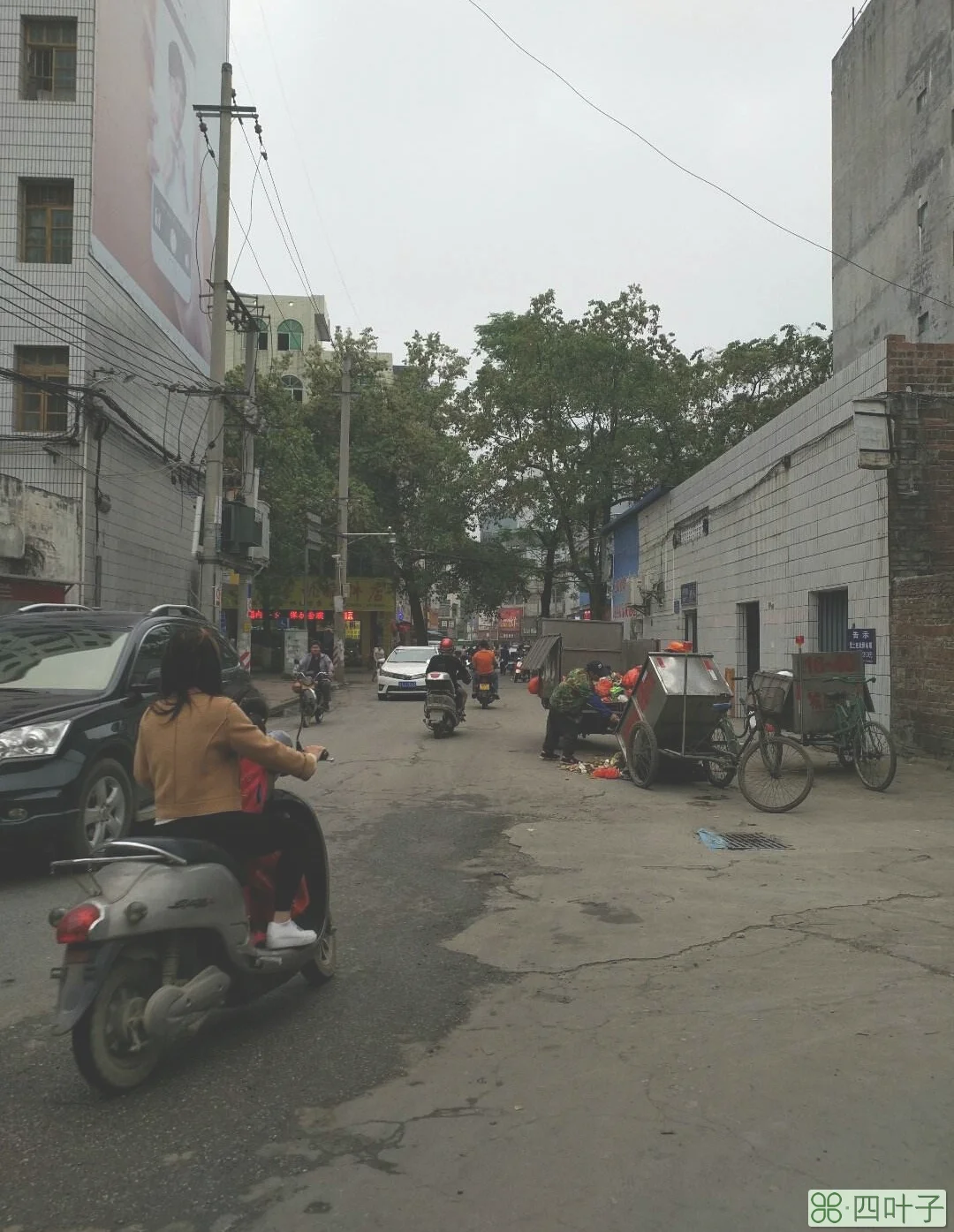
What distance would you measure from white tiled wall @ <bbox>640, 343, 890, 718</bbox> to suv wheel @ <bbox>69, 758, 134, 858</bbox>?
9968 mm

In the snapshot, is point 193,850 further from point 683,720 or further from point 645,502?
point 645,502

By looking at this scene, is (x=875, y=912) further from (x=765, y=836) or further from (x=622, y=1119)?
(x=622, y=1119)

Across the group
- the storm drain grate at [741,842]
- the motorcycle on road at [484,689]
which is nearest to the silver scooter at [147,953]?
the storm drain grate at [741,842]

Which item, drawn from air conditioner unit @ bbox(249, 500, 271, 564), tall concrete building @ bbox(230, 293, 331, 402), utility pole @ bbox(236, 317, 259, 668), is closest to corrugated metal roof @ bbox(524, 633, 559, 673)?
air conditioner unit @ bbox(249, 500, 271, 564)

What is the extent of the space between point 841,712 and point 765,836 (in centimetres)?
325

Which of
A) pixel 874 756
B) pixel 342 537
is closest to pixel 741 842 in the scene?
pixel 874 756

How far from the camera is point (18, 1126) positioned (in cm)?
317

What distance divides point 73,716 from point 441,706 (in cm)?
998

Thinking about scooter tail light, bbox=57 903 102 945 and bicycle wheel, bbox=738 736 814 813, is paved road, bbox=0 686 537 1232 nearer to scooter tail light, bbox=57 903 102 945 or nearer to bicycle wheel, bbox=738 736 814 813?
scooter tail light, bbox=57 903 102 945

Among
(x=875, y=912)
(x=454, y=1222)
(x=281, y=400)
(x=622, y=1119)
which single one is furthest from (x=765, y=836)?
(x=281, y=400)

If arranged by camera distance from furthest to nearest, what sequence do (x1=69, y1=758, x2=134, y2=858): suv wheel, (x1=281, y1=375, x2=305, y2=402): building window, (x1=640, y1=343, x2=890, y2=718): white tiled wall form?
(x1=281, y1=375, x2=305, y2=402): building window, (x1=640, y1=343, x2=890, y2=718): white tiled wall, (x1=69, y1=758, x2=134, y2=858): suv wheel

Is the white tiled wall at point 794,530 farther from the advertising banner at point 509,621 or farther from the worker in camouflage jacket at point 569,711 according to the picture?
the advertising banner at point 509,621

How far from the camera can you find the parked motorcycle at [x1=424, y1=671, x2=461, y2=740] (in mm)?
16312

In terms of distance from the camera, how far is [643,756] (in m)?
11.2
